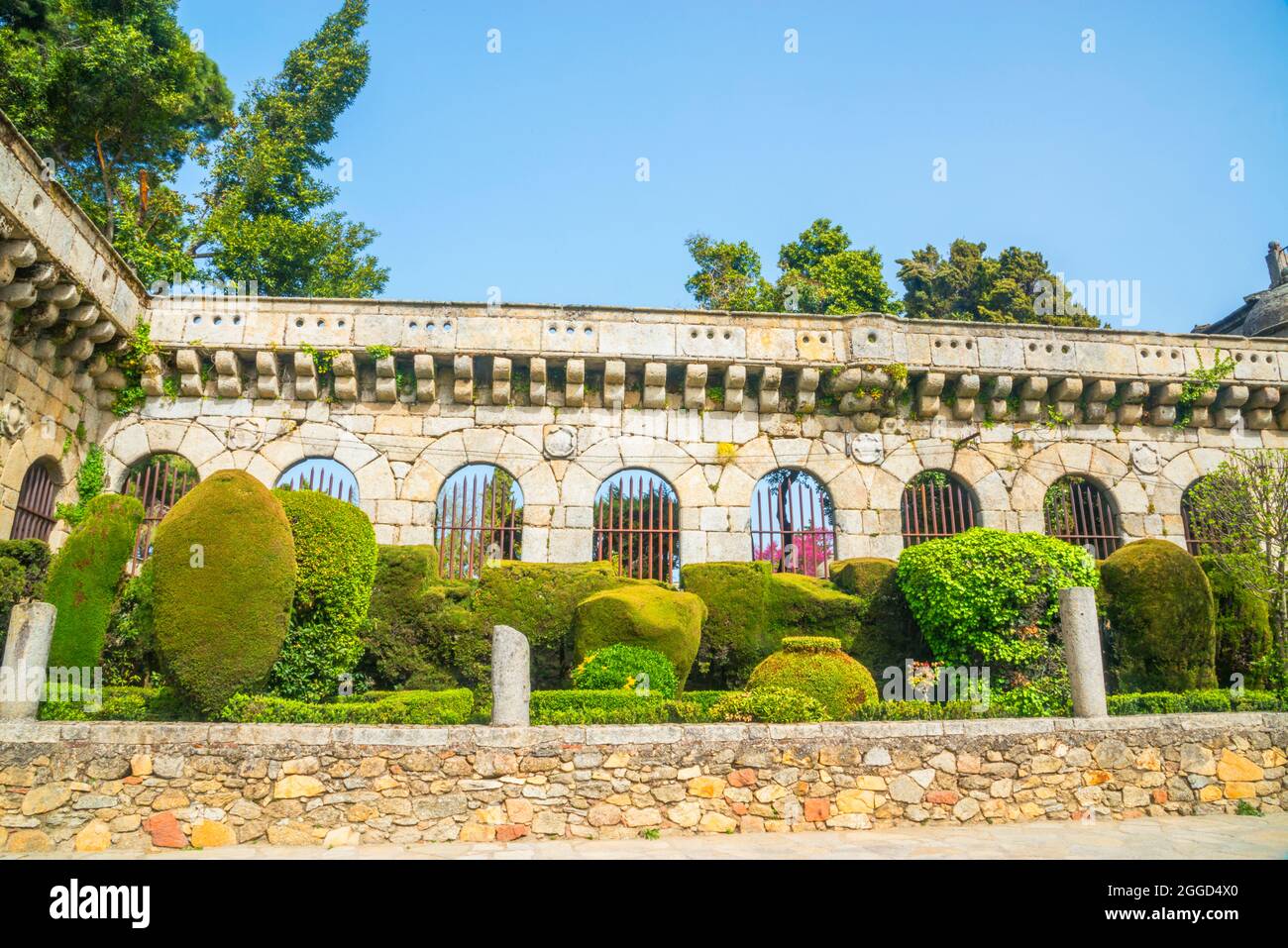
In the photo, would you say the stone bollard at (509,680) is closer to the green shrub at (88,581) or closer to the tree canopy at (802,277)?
the green shrub at (88,581)

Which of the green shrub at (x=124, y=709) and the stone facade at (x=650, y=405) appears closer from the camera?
the green shrub at (x=124, y=709)

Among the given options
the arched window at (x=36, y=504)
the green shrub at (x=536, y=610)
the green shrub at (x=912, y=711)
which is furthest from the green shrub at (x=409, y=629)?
the arched window at (x=36, y=504)

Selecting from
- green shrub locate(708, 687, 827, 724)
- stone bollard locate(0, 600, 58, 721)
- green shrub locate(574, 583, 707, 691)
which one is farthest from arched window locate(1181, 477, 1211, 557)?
stone bollard locate(0, 600, 58, 721)

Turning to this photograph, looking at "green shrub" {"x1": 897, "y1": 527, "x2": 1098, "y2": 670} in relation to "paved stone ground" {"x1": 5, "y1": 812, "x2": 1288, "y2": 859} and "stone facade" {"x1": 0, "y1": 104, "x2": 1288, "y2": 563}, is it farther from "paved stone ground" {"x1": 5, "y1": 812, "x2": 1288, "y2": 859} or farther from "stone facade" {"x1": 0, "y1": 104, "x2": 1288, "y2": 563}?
"stone facade" {"x1": 0, "y1": 104, "x2": 1288, "y2": 563}

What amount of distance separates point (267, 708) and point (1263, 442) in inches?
667

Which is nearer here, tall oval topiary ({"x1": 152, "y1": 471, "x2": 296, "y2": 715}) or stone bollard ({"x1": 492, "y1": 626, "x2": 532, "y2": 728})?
tall oval topiary ({"x1": 152, "y1": 471, "x2": 296, "y2": 715})

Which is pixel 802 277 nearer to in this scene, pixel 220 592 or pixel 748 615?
pixel 748 615

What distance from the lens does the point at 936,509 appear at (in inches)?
579

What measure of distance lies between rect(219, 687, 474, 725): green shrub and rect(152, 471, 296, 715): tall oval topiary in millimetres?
176

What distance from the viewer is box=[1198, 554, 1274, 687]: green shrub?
11.4 m

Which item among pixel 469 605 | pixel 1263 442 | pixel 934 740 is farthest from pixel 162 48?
pixel 1263 442

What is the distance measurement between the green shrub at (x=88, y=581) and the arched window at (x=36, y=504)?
14.7ft

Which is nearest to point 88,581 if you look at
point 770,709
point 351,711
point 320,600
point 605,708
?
point 320,600

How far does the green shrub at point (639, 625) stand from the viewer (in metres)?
9.41
